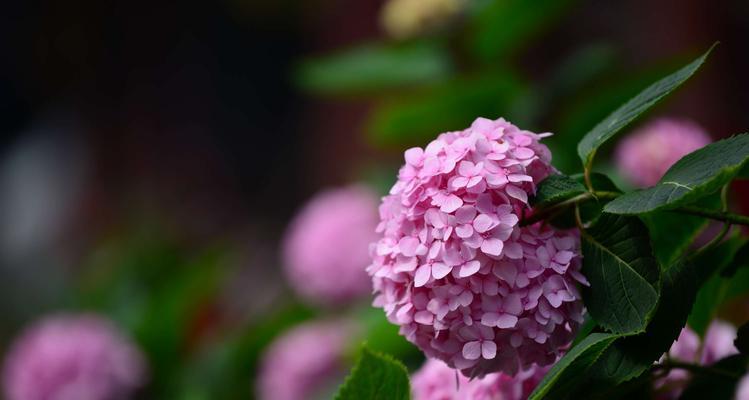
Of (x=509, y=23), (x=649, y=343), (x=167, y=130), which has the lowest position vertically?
(x=649, y=343)

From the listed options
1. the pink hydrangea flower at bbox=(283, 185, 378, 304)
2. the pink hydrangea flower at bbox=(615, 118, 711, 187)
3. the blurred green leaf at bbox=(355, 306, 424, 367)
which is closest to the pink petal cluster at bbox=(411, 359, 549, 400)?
the blurred green leaf at bbox=(355, 306, 424, 367)

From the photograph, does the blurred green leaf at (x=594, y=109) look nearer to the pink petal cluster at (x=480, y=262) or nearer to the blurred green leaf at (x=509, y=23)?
the blurred green leaf at (x=509, y=23)

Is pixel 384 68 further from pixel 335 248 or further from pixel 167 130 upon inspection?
pixel 167 130

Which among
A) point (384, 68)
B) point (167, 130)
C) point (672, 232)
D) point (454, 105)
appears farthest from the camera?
point (167, 130)

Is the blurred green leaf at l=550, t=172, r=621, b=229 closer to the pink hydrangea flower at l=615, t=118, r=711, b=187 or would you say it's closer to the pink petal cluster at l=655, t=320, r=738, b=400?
the pink petal cluster at l=655, t=320, r=738, b=400

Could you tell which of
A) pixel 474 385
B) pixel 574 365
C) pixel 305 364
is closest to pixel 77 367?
pixel 305 364

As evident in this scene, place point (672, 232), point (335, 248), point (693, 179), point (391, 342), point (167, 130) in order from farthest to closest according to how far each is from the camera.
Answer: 1. point (167, 130)
2. point (335, 248)
3. point (391, 342)
4. point (672, 232)
5. point (693, 179)

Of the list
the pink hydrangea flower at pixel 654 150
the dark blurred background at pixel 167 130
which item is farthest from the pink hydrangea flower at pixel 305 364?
the dark blurred background at pixel 167 130

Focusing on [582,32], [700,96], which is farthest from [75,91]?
[700,96]
